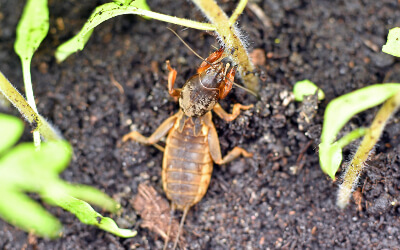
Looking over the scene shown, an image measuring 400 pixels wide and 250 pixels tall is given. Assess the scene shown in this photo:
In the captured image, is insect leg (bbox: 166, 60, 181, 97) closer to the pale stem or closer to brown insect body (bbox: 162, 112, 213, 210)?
brown insect body (bbox: 162, 112, 213, 210)

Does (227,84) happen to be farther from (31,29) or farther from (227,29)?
(31,29)

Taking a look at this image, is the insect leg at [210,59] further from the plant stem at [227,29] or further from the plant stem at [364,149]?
the plant stem at [364,149]

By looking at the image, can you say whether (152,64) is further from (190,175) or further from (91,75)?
(190,175)

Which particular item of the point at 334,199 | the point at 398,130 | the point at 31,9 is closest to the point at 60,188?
the point at 31,9

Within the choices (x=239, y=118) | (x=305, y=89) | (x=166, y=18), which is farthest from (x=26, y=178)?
(x=305, y=89)

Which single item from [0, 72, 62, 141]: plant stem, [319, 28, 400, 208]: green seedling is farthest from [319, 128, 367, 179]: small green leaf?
[0, 72, 62, 141]: plant stem

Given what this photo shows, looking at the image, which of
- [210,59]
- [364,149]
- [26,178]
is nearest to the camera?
[26,178]
